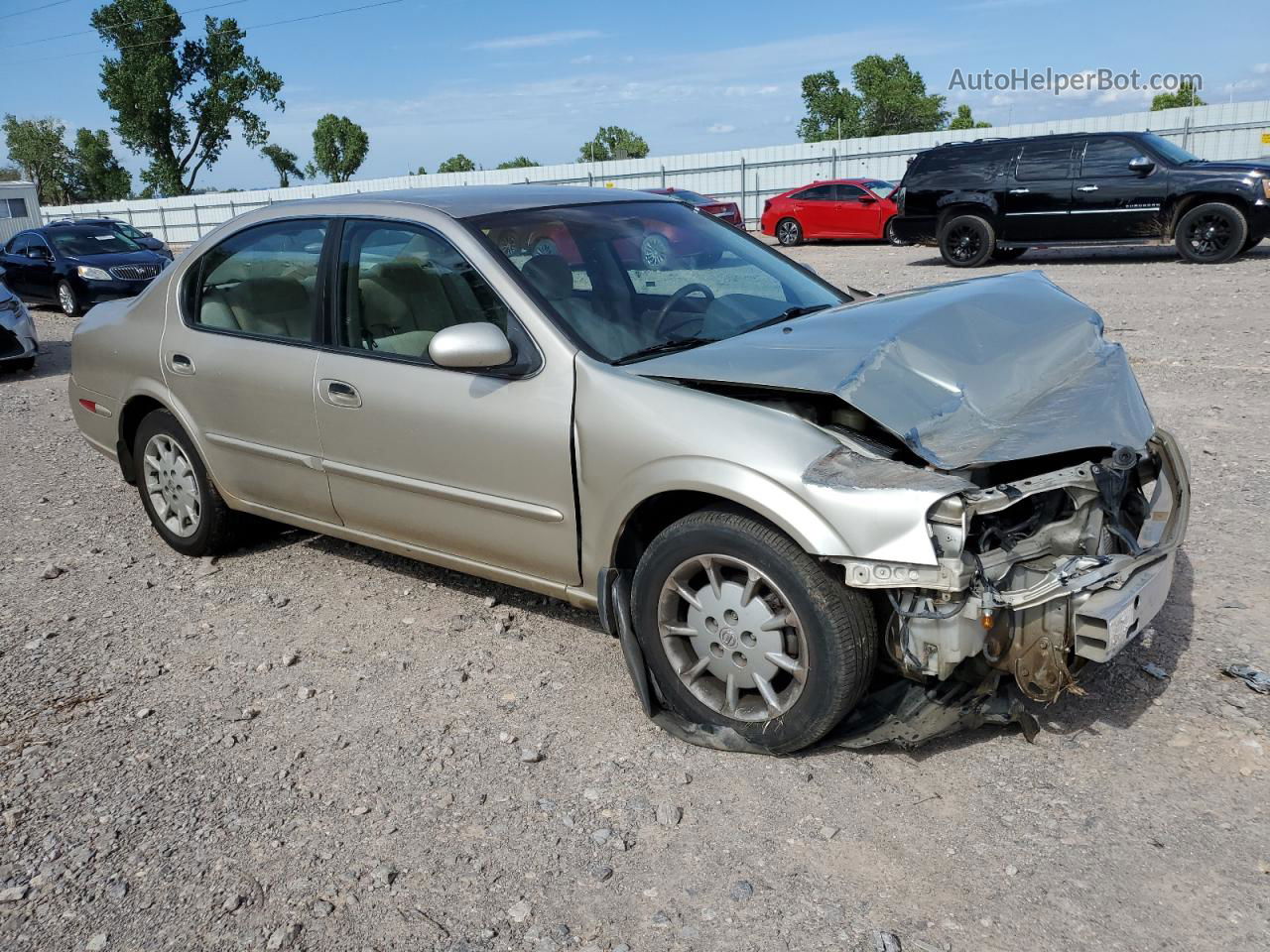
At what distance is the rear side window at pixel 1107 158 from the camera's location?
1503cm

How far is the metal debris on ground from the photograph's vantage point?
357 cm

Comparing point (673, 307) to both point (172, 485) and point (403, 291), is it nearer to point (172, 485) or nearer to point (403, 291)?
point (403, 291)

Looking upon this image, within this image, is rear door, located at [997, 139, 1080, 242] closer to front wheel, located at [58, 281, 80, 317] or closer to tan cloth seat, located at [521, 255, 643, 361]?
tan cloth seat, located at [521, 255, 643, 361]

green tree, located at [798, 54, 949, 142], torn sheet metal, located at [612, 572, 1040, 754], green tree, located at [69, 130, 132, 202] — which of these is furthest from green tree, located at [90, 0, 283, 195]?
torn sheet metal, located at [612, 572, 1040, 754]

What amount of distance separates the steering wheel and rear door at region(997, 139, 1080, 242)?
43.3ft

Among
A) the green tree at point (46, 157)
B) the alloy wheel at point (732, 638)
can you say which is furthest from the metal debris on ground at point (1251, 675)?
the green tree at point (46, 157)

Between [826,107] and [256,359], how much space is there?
83.9m

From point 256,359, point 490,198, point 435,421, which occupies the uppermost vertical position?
point 490,198

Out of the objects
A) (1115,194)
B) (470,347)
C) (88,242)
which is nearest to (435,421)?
(470,347)

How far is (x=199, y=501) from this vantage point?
5.19m

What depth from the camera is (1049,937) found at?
250 cm

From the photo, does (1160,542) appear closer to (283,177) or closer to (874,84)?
(283,177)

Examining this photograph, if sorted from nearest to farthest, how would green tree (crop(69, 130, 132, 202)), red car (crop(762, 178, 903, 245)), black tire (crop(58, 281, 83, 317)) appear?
1. black tire (crop(58, 281, 83, 317))
2. red car (crop(762, 178, 903, 245))
3. green tree (crop(69, 130, 132, 202))

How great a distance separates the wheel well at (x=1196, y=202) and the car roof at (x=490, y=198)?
41.2 feet
